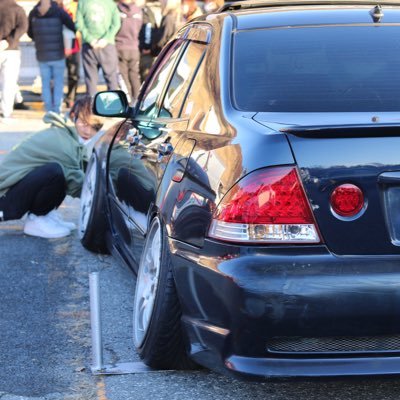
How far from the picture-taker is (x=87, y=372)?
14.4 ft

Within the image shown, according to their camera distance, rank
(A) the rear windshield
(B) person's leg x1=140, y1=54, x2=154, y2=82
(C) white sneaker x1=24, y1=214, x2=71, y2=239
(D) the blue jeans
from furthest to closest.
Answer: (B) person's leg x1=140, y1=54, x2=154, y2=82 → (D) the blue jeans → (C) white sneaker x1=24, y1=214, x2=71, y2=239 → (A) the rear windshield

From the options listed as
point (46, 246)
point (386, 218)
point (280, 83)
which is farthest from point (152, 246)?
point (46, 246)

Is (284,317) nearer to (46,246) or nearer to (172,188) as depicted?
(172,188)

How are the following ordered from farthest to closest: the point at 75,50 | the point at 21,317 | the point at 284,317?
1. the point at 75,50
2. the point at 21,317
3. the point at 284,317

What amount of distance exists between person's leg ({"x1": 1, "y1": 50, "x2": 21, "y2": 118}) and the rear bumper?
1076 centimetres

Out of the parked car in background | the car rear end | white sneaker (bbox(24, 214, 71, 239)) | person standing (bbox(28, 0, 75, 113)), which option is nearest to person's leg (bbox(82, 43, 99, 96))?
person standing (bbox(28, 0, 75, 113))

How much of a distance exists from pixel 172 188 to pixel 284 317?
0.95 m

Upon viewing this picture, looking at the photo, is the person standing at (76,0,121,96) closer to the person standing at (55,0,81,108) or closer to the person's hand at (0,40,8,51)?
the person's hand at (0,40,8,51)

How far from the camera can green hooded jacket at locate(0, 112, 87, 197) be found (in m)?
6.92

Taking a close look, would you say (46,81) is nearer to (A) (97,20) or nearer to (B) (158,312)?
(A) (97,20)

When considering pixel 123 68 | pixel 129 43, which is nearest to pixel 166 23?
pixel 129 43

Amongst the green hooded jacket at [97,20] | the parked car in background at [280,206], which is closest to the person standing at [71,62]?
the green hooded jacket at [97,20]

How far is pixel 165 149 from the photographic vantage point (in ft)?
14.4

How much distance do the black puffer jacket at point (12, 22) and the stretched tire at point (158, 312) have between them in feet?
30.5
